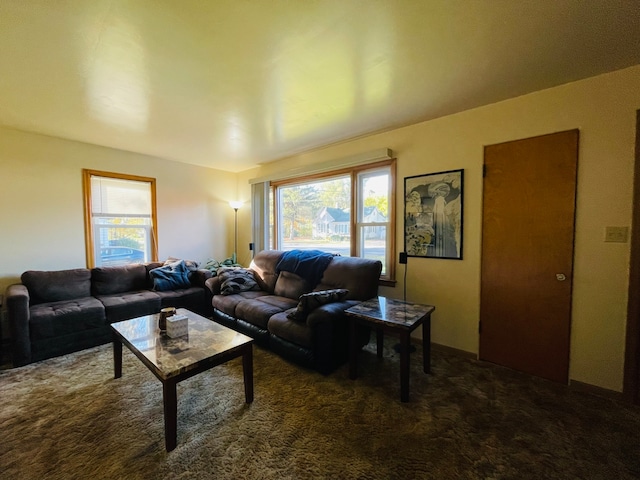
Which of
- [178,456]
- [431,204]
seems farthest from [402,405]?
[431,204]

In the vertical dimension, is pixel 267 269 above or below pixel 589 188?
below

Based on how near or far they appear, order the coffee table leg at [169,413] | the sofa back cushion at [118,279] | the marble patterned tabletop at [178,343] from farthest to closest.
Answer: the sofa back cushion at [118,279] < the marble patterned tabletop at [178,343] < the coffee table leg at [169,413]

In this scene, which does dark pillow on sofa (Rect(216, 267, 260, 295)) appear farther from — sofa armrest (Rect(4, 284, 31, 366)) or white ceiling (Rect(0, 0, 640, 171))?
white ceiling (Rect(0, 0, 640, 171))

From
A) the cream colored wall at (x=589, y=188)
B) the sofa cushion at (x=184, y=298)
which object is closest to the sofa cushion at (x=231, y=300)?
the sofa cushion at (x=184, y=298)

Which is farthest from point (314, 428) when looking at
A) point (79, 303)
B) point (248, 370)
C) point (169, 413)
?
point (79, 303)

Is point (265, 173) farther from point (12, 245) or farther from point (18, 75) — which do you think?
point (12, 245)

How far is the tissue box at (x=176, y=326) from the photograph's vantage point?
196cm

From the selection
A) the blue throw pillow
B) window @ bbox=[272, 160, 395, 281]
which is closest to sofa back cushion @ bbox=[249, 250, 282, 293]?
window @ bbox=[272, 160, 395, 281]

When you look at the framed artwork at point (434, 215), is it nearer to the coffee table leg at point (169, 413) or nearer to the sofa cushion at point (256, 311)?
the sofa cushion at point (256, 311)

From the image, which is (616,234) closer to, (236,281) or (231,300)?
(231,300)

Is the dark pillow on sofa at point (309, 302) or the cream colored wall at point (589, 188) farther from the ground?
the cream colored wall at point (589, 188)

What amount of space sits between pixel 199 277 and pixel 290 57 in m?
3.26

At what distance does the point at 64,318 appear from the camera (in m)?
2.64

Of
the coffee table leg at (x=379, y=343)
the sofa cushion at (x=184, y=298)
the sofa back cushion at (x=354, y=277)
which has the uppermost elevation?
the sofa back cushion at (x=354, y=277)
